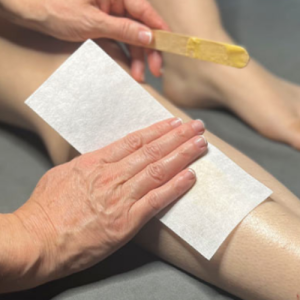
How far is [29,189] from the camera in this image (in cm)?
99

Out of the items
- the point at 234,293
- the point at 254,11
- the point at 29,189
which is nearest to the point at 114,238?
the point at 234,293

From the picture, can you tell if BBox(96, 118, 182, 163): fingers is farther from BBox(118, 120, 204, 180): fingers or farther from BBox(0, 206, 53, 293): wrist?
BBox(0, 206, 53, 293): wrist

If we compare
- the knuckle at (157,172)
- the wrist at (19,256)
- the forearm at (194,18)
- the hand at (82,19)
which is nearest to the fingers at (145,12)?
the hand at (82,19)

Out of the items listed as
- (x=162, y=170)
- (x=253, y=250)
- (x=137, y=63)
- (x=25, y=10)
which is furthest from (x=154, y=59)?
(x=253, y=250)

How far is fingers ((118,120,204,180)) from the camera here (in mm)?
753

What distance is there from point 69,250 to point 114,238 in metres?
0.08

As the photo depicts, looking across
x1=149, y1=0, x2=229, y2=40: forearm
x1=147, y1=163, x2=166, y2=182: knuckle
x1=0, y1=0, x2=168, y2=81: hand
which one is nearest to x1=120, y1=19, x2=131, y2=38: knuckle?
x1=0, y1=0, x2=168, y2=81: hand

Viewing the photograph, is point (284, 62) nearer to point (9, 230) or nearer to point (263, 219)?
point (263, 219)

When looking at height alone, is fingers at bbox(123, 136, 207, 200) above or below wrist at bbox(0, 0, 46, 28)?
below

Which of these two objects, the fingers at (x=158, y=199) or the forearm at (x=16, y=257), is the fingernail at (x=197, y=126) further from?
the forearm at (x=16, y=257)

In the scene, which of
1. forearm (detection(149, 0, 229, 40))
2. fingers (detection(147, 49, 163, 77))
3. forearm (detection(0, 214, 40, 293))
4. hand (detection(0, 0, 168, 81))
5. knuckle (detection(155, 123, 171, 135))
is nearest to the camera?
forearm (detection(0, 214, 40, 293))

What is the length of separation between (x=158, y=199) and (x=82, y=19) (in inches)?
17.3

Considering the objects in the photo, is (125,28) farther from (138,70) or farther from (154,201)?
(154,201)

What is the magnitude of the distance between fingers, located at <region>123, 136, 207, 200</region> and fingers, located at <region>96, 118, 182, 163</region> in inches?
2.3
